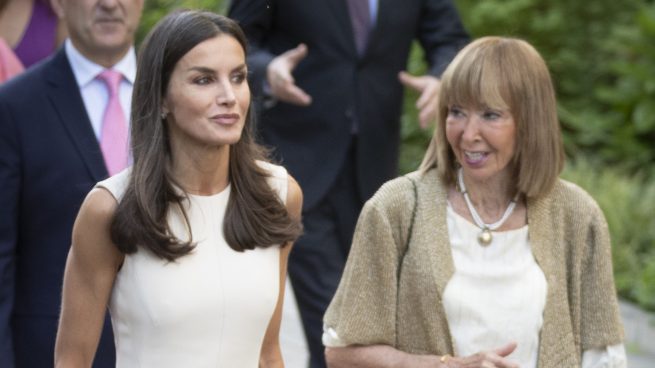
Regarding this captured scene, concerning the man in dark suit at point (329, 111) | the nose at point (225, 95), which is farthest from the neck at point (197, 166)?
the man in dark suit at point (329, 111)

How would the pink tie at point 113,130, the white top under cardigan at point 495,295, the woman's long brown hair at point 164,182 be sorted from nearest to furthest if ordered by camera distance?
1. the woman's long brown hair at point 164,182
2. the white top under cardigan at point 495,295
3. the pink tie at point 113,130

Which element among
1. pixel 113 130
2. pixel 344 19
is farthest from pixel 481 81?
pixel 344 19

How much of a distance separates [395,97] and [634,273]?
3.64 m

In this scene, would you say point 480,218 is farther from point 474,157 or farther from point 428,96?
point 428,96

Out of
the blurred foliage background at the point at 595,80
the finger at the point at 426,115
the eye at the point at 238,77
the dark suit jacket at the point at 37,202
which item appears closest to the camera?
the eye at the point at 238,77

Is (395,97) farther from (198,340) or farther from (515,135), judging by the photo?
(198,340)

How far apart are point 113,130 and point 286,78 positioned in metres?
0.79

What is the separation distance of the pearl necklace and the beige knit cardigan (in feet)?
0.20

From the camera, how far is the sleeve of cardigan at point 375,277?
4418 millimetres

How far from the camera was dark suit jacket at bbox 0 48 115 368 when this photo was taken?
4.78m

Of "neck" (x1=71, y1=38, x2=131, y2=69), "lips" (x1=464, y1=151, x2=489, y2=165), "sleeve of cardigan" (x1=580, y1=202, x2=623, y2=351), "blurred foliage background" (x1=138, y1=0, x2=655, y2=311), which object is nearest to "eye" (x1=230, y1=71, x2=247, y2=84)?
"lips" (x1=464, y1=151, x2=489, y2=165)

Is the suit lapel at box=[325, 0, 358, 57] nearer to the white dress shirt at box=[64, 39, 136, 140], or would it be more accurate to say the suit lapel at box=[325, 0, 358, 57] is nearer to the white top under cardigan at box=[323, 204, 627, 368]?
the white dress shirt at box=[64, 39, 136, 140]

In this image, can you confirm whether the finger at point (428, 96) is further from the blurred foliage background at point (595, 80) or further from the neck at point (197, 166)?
the blurred foliage background at point (595, 80)

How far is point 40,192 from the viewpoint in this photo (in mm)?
4797
